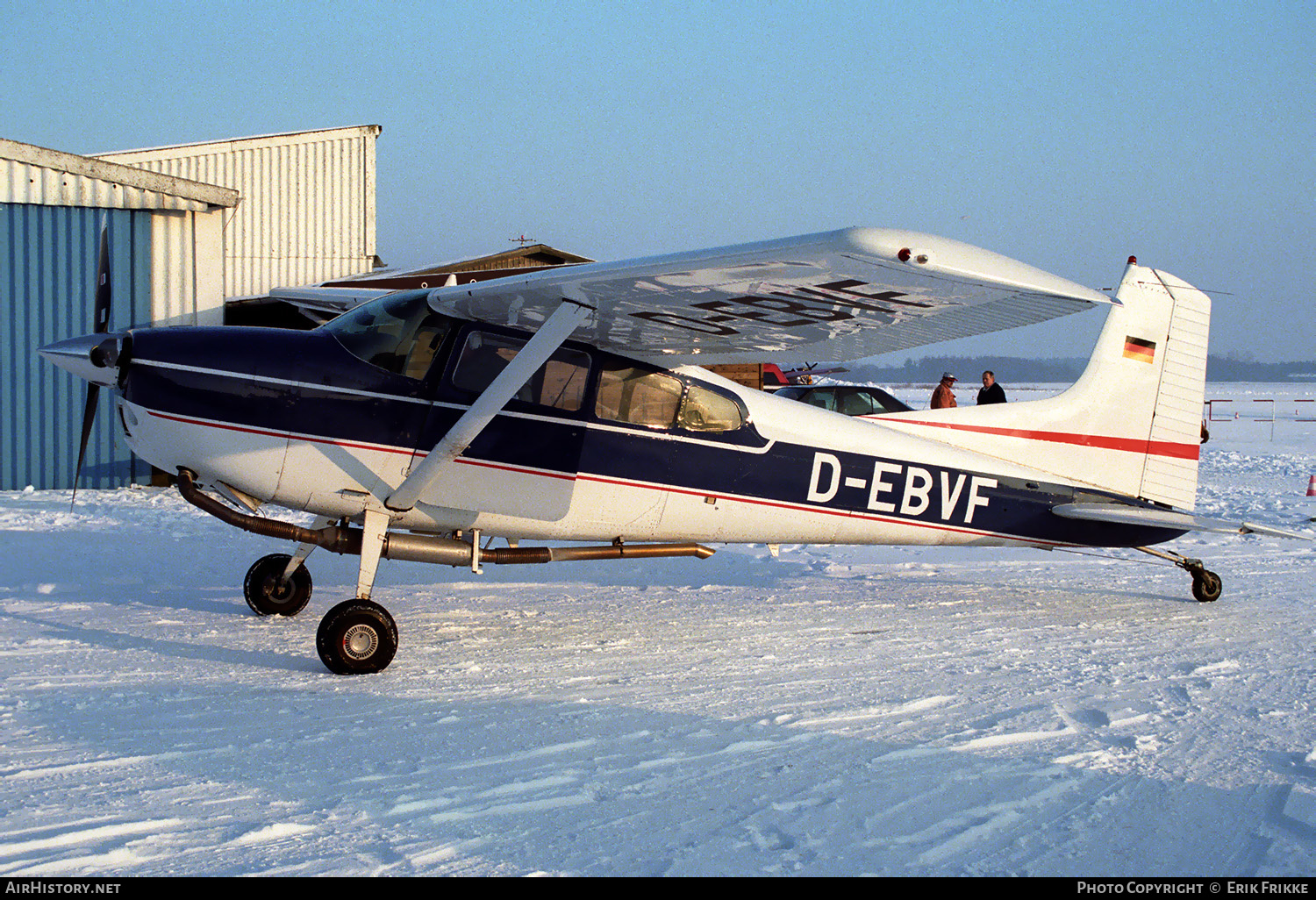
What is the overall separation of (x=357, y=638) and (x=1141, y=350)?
607 cm

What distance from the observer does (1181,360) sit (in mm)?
7402

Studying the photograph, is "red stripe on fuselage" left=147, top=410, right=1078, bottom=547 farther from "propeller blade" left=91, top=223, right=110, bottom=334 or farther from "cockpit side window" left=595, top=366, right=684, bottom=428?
"propeller blade" left=91, top=223, right=110, bottom=334

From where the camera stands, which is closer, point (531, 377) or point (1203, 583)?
point (531, 377)

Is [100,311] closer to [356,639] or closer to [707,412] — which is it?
[356,639]

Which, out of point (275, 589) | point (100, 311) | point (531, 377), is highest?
point (100, 311)

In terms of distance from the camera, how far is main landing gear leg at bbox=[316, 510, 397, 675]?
16.9ft

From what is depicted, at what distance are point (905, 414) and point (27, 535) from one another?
821 cm

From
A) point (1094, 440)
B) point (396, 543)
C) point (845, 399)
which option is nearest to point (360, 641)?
point (396, 543)

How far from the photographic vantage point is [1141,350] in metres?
7.39

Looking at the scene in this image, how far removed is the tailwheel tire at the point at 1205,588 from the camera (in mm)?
7375

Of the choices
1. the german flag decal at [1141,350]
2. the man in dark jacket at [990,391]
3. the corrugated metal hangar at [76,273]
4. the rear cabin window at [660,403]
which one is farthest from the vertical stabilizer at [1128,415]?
the corrugated metal hangar at [76,273]

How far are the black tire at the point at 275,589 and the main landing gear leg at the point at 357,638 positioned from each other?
4.80 ft

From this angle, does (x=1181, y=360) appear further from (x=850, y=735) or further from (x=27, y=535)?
(x=27, y=535)
